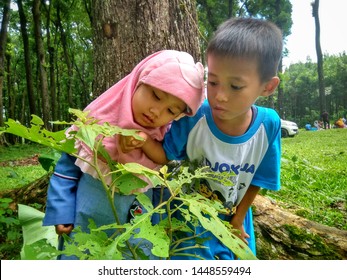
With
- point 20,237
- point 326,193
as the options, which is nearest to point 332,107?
point 326,193

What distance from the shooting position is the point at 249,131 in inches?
59.7

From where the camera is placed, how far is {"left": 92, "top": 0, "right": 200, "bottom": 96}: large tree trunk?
211 cm

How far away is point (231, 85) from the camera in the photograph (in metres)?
1.35

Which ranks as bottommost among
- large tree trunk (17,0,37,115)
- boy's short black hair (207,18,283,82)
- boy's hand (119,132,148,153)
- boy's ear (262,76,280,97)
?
boy's hand (119,132,148,153)

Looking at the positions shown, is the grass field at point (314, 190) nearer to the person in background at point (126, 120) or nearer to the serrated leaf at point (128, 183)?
the person in background at point (126, 120)

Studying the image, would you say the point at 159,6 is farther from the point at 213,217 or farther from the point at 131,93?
the point at 213,217

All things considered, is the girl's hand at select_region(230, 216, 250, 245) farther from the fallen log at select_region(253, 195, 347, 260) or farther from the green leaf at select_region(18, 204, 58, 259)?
the green leaf at select_region(18, 204, 58, 259)

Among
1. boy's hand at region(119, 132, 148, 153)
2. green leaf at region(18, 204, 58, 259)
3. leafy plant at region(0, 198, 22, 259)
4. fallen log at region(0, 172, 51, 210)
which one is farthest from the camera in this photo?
fallen log at region(0, 172, 51, 210)

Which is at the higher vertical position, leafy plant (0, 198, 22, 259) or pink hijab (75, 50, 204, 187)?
pink hijab (75, 50, 204, 187)

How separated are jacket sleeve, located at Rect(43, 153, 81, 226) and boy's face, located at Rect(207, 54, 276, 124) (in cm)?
65

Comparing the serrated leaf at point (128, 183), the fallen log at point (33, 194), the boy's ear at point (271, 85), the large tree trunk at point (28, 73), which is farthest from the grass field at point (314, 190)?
the large tree trunk at point (28, 73)

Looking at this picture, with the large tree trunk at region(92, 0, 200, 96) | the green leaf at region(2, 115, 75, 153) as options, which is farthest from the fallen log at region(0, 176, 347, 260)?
the green leaf at region(2, 115, 75, 153)

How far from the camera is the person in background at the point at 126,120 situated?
138 cm

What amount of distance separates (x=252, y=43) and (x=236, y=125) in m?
0.35
